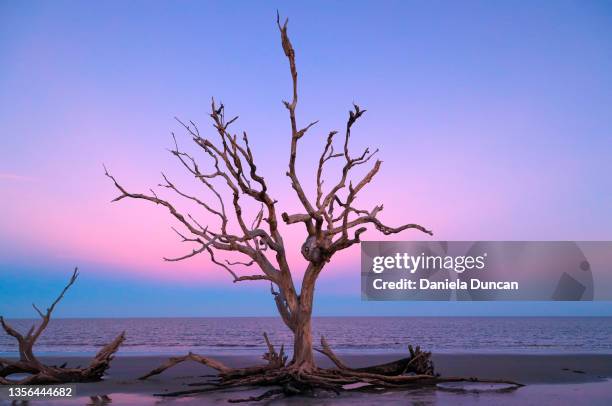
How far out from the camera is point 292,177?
13258 millimetres

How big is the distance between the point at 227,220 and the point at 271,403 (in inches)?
176

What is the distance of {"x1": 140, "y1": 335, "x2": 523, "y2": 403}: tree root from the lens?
12906 millimetres

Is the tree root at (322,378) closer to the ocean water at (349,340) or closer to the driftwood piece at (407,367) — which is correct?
the driftwood piece at (407,367)

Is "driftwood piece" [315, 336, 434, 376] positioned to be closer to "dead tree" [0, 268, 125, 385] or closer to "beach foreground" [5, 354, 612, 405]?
"beach foreground" [5, 354, 612, 405]

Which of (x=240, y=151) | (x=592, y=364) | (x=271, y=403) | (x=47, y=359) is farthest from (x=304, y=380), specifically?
(x=47, y=359)

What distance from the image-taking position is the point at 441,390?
1371cm

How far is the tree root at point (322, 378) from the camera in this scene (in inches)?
508

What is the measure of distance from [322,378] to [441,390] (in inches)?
106

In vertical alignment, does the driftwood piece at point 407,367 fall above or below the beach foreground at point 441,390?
above

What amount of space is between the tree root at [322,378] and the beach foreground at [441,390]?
22cm

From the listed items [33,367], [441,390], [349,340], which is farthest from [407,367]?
[349,340]

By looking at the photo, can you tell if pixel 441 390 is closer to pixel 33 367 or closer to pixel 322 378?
pixel 322 378

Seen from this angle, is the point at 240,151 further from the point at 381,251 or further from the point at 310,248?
the point at 381,251

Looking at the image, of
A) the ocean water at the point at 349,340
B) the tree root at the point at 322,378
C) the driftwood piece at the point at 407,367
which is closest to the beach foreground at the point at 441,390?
the tree root at the point at 322,378
